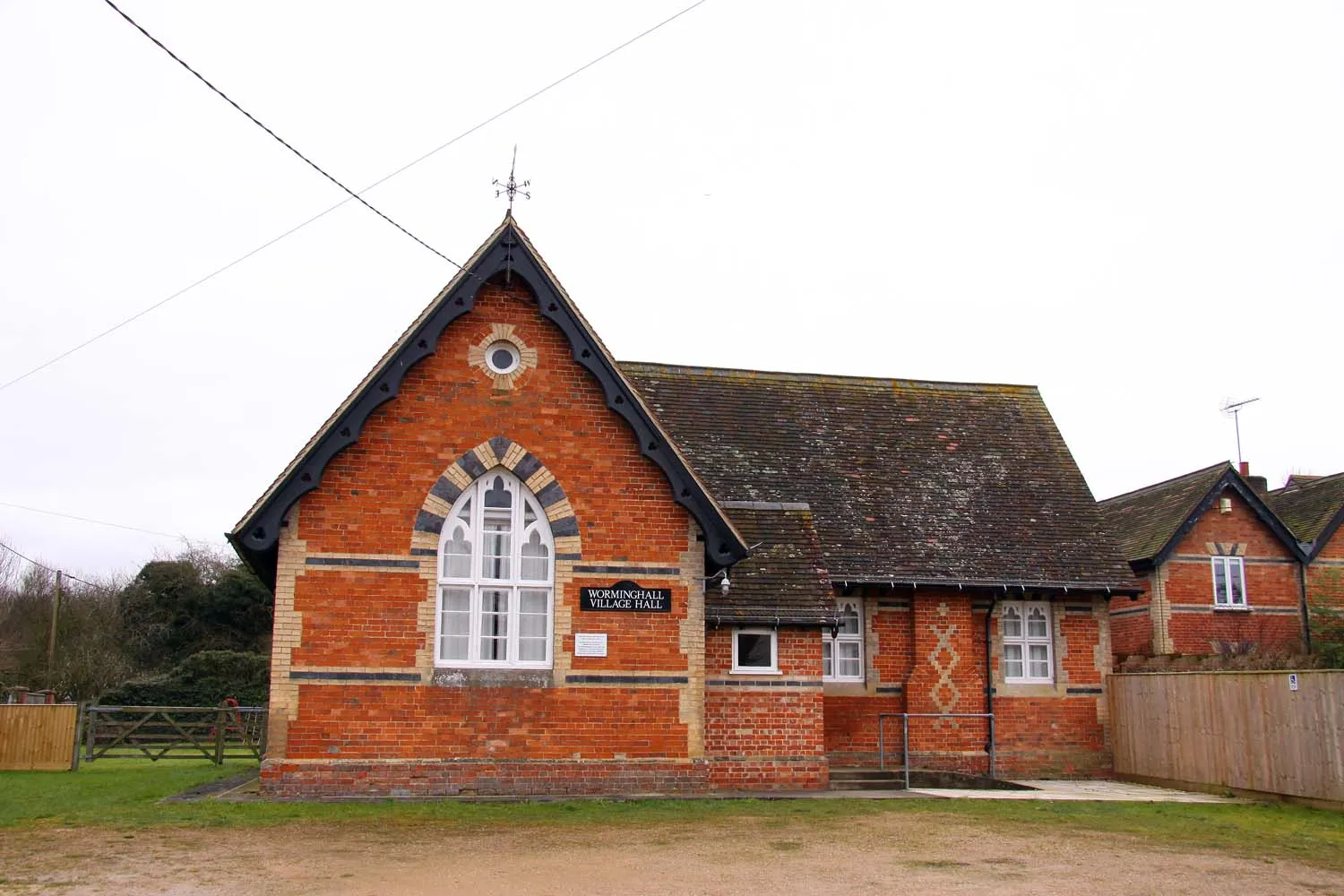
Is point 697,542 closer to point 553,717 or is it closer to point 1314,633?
point 553,717

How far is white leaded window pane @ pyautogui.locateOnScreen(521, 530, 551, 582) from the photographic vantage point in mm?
16375

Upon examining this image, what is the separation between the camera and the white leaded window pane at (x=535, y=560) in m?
16.4

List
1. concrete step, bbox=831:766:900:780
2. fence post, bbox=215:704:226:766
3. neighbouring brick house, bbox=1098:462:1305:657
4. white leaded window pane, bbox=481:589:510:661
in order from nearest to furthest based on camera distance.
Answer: white leaded window pane, bbox=481:589:510:661, concrete step, bbox=831:766:900:780, fence post, bbox=215:704:226:766, neighbouring brick house, bbox=1098:462:1305:657

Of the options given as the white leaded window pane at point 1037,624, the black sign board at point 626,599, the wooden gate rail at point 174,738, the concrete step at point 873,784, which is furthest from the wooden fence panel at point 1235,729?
the wooden gate rail at point 174,738

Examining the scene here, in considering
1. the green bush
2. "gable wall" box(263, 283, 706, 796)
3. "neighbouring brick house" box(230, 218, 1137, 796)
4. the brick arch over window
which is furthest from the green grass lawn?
the green bush

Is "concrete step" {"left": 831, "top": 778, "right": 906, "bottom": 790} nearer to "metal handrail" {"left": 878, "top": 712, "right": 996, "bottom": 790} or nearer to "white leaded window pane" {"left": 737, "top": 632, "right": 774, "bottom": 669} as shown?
"metal handrail" {"left": 878, "top": 712, "right": 996, "bottom": 790}

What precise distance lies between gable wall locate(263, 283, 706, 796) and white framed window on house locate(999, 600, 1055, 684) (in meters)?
7.75

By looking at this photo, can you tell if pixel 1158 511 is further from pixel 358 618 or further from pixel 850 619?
pixel 358 618

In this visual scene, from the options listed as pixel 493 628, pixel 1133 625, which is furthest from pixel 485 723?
pixel 1133 625

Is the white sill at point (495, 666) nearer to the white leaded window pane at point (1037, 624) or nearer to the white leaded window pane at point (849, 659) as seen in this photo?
the white leaded window pane at point (849, 659)

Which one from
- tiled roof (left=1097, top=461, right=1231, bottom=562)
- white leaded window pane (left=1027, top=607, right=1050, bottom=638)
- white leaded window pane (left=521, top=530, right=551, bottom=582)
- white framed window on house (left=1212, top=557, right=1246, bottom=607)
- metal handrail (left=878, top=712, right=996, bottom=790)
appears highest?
tiled roof (left=1097, top=461, right=1231, bottom=562)

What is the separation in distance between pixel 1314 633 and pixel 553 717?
792 inches

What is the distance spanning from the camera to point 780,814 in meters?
14.2

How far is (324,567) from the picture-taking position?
1570cm
